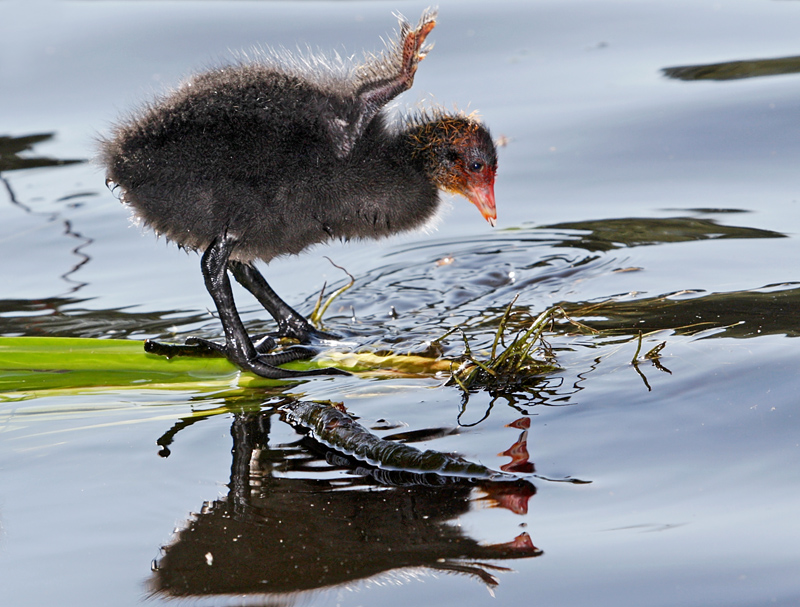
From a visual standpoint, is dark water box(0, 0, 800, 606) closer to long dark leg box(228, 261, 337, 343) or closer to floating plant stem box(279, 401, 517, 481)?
floating plant stem box(279, 401, 517, 481)

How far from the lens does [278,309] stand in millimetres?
3926

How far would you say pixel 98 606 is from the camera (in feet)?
7.09

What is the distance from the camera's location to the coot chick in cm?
341

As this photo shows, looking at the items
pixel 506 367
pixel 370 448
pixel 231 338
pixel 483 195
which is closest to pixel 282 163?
pixel 231 338

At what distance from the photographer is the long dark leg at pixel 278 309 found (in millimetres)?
3875

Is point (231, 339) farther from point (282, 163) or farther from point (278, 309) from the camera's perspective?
point (282, 163)

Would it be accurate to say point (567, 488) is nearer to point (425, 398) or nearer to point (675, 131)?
point (425, 398)

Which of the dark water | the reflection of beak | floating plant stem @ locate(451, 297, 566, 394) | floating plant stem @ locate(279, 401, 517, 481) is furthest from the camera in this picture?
the reflection of beak

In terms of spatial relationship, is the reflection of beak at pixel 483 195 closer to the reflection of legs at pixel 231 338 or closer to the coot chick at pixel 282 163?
the coot chick at pixel 282 163

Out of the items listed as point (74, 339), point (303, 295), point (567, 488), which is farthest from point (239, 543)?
point (303, 295)

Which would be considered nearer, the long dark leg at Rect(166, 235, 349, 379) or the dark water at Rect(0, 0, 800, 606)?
the dark water at Rect(0, 0, 800, 606)

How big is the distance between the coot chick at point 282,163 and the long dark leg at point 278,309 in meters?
0.05

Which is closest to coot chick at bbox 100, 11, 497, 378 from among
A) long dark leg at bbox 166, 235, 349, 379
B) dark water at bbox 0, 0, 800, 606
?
long dark leg at bbox 166, 235, 349, 379

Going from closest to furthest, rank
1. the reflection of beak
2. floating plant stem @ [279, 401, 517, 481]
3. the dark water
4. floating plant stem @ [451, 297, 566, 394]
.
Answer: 1. the dark water
2. floating plant stem @ [279, 401, 517, 481]
3. floating plant stem @ [451, 297, 566, 394]
4. the reflection of beak
